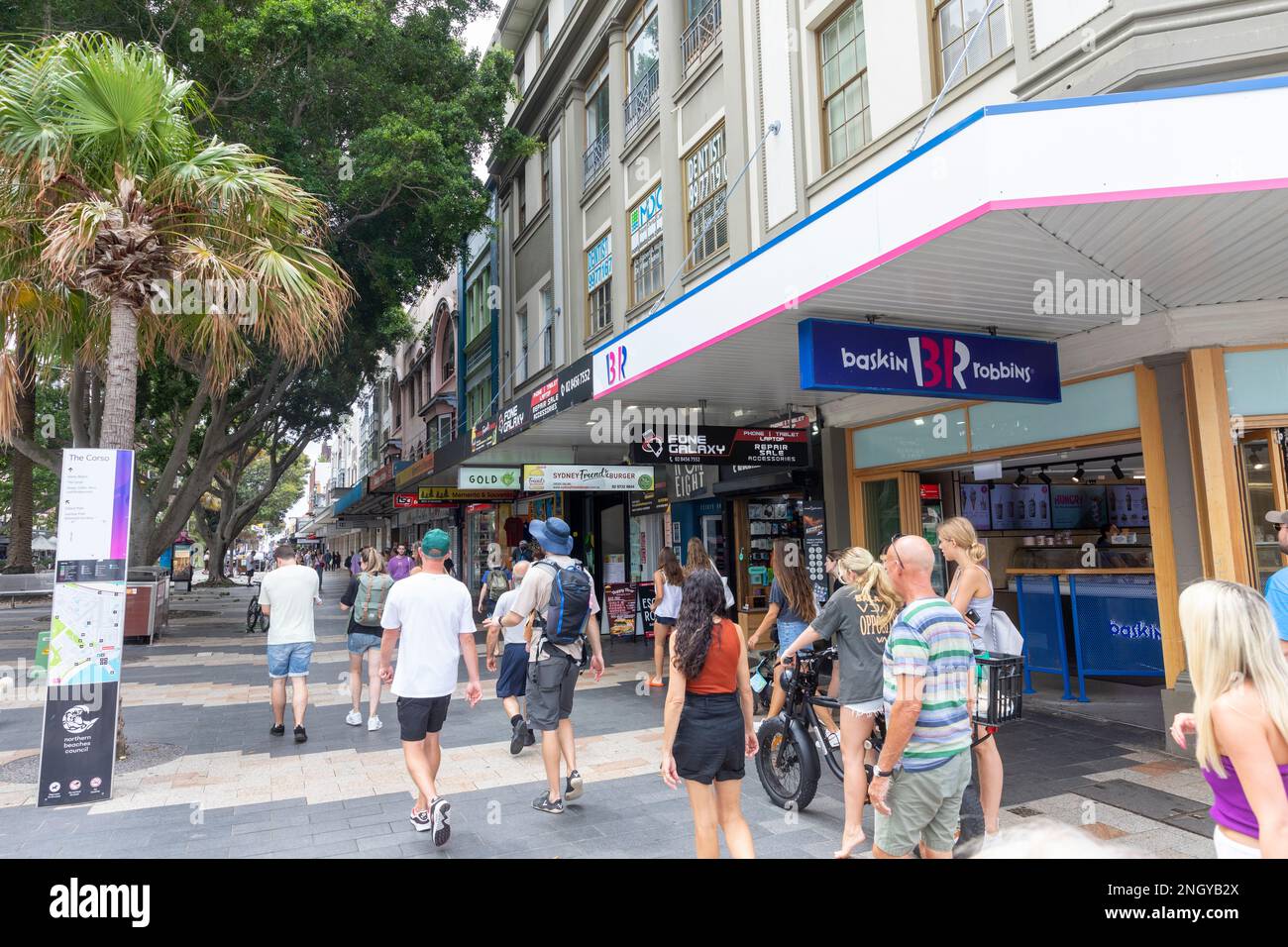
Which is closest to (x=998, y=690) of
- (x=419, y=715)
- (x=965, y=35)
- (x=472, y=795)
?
(x=419, y=715)

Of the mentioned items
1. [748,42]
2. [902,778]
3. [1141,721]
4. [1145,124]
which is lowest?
[1141,721]

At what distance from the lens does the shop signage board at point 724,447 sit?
9.57 meters

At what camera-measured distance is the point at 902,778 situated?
3449mm

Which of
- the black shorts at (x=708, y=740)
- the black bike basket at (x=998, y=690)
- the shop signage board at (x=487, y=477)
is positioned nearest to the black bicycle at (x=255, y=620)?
the shop signage board at (x=487, y=477)

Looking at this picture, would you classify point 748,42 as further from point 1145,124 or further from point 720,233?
point 1145,124

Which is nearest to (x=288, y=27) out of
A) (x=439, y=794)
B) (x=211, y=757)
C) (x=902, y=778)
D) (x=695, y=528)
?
(x=695, y=528)

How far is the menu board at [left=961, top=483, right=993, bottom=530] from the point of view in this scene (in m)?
11.3

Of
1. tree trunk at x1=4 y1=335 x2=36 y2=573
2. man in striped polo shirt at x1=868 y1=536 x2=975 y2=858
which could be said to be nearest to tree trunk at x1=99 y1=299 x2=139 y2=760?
man in striped polo shirt at x1=868 y1=536 x2=975 y2=858

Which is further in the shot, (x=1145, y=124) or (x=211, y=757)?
(x=211, y=757)

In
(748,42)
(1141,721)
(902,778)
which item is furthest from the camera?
(748,42)

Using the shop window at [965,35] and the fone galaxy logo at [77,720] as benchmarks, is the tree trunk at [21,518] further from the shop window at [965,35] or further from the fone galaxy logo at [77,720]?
the shop window at [965,35]

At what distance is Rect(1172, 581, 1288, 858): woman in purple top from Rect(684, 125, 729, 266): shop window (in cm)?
1055

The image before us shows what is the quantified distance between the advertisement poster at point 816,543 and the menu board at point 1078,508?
13.0 feet

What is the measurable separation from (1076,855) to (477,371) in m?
24.7
